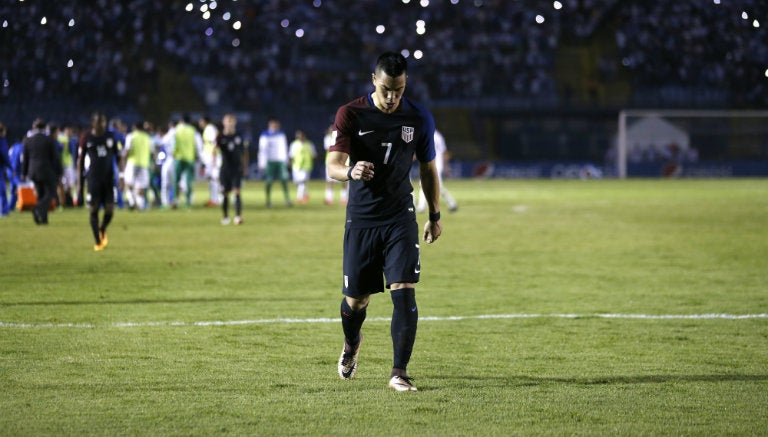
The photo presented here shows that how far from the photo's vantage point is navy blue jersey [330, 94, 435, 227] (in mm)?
7410

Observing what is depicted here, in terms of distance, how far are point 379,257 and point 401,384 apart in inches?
33.5

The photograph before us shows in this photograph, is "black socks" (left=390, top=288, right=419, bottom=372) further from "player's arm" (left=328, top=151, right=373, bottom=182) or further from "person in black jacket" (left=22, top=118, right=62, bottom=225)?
"person in black jacket" (left=22, top=118, right=62, bottom=225)

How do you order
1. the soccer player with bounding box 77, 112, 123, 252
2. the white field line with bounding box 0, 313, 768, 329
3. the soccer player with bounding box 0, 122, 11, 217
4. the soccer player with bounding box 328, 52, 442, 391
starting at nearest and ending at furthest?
the soccer player with bounding box 328, 52, 442, 391, the white field line with bounding box 0, 313, 768, 329, the soccer player with bounding box 77, 112, 123, 252, the soccer player with bounding box 0, 122, 11, 217

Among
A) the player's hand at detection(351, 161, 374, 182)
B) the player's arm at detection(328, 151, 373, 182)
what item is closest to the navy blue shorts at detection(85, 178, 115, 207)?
the player's arm at detection(328, 151, 373, 182)

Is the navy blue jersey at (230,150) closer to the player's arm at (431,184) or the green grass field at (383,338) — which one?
the green grass field at (383,338)

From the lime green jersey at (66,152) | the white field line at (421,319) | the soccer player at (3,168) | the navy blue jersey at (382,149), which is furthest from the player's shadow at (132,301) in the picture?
the lime green jersey at (66,152)

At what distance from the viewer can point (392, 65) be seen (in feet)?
23.5

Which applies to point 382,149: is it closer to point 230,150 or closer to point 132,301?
point 132,301

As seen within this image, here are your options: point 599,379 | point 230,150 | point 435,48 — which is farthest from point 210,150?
point 435,48

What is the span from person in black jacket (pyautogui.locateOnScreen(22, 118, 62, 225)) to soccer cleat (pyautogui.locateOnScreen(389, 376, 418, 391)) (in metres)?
19.0

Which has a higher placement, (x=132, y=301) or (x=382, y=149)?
(x=382, y=149)

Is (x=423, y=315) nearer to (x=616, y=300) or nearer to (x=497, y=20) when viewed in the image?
(x=616, y=300)

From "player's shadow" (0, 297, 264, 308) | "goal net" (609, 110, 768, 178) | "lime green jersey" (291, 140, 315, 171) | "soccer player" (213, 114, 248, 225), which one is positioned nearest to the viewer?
"player's shadow" (0, 297, 264, 308)

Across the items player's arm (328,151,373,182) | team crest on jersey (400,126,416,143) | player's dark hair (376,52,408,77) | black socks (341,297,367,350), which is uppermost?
player's dark hair (376,52,408,77)
